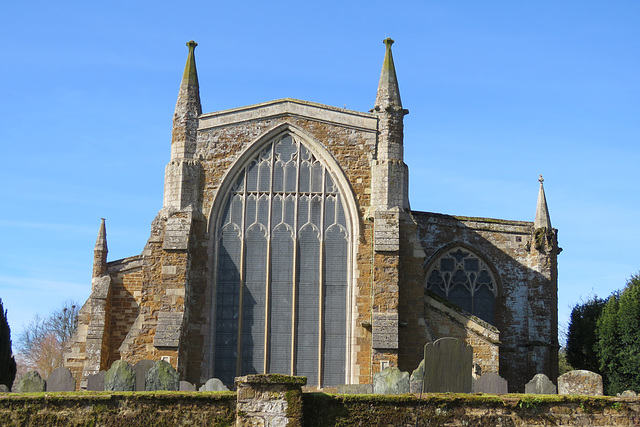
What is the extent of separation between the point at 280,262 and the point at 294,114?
13.9 feet

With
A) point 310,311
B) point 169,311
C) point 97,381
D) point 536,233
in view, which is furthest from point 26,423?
point 536,233

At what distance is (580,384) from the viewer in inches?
590

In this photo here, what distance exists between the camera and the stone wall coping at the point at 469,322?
2484cm

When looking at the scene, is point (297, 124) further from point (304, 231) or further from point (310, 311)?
point (310, 311)

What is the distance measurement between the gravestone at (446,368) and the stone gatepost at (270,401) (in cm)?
238

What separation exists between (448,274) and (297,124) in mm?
7293

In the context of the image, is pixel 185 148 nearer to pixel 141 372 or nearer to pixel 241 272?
pixel 241 272

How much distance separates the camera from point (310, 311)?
24859 mm

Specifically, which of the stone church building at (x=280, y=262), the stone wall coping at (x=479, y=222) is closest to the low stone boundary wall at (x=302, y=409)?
the stone church building at (x=280, y=262)

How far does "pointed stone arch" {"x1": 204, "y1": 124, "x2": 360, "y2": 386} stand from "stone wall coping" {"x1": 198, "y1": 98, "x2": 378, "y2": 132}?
538mm

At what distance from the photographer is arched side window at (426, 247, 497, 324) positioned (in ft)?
95.8

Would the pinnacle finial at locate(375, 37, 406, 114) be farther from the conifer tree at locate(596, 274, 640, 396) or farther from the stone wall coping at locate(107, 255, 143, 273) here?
the conifer tree at locate(596, 274, 640, 396)

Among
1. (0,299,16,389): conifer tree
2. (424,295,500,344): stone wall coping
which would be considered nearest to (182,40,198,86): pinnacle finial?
(424,295,500,344): stone wall coping

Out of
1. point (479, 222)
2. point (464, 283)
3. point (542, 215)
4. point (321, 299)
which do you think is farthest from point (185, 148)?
point (542, 215)
